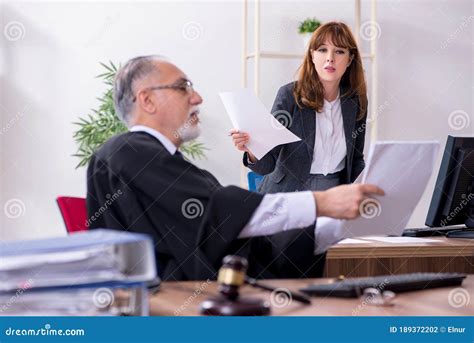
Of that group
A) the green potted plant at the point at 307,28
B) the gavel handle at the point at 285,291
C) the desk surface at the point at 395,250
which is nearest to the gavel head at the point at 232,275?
the gavel handle at the point at 285,291

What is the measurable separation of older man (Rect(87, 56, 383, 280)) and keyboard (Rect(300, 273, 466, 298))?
0.65 feet

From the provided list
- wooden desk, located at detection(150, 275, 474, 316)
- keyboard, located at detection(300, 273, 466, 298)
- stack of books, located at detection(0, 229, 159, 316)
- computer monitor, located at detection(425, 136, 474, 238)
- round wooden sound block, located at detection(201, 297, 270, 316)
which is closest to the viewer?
stack of books, located at detection(0, 229, 159, 316)

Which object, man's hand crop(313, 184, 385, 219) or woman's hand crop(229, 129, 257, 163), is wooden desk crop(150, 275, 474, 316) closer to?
man's hand crop(313, 184, 385, 219)

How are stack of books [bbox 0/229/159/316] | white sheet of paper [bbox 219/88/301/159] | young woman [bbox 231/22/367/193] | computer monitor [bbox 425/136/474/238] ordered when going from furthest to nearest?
young woman [bbox 231/22/367/193] < computer monitor [bbox 425/136/474/238] < white sheet of paper [bbox 219/88/301/159] < stack of books [bbox 0/229/159/316]

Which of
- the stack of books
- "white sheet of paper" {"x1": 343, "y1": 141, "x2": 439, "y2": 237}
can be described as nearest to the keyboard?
"white sheet of paper" {"x1": 343, "y1": 141, "x2": 439, "y2": 237}

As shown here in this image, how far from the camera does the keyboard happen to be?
1.18m

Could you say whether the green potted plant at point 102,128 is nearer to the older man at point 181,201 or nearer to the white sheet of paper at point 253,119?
the white sheet of paper at point 253,119

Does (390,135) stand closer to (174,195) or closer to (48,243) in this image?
(174,195)

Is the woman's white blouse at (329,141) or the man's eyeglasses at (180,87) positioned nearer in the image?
the man's eyeglasses at (180,87)

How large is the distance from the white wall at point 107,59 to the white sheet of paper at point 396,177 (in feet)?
10.6

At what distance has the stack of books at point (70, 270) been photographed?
77 cm

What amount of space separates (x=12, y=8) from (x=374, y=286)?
386cm
